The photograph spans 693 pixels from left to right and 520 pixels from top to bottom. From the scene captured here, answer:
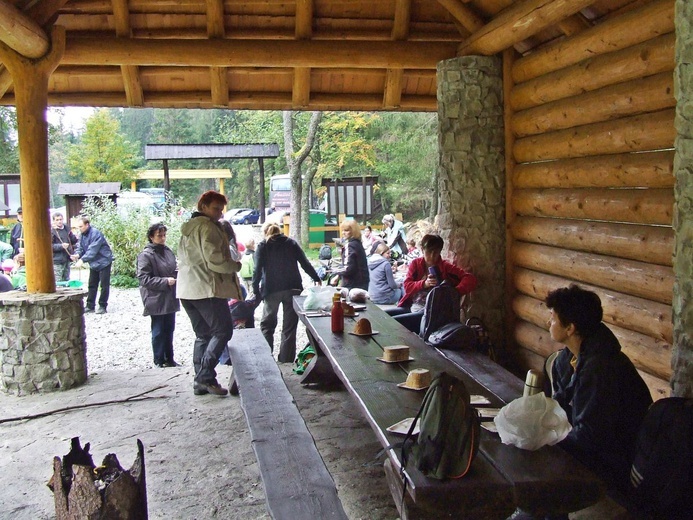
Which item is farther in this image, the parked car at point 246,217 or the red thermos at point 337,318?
the parked car at point 246,217

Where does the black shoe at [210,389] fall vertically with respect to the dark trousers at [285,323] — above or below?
below

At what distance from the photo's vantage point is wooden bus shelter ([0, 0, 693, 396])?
487cm

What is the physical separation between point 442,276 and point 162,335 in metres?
3.37

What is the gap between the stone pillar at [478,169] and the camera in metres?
7.12

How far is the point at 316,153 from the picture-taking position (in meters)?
28.5

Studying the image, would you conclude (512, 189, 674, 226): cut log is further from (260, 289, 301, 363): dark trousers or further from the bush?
the bush

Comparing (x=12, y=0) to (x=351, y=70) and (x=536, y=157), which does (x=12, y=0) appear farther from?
(x=536, y=157)

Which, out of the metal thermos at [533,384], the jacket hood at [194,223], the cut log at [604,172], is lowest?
the metal thermos at [533,384]

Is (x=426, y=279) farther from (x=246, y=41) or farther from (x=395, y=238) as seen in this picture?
(x=395, y=238)

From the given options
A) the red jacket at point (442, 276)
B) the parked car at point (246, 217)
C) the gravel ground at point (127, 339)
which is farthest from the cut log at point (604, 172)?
the parked car at point (246, 217)

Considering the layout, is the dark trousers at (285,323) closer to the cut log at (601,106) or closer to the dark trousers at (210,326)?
the dark trousers at (210,326)

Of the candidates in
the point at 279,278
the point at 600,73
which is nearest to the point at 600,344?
the point at 600,73

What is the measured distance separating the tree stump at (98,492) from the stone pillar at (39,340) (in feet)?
11.9

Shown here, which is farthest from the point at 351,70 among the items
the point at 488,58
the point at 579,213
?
the point at 579,213
